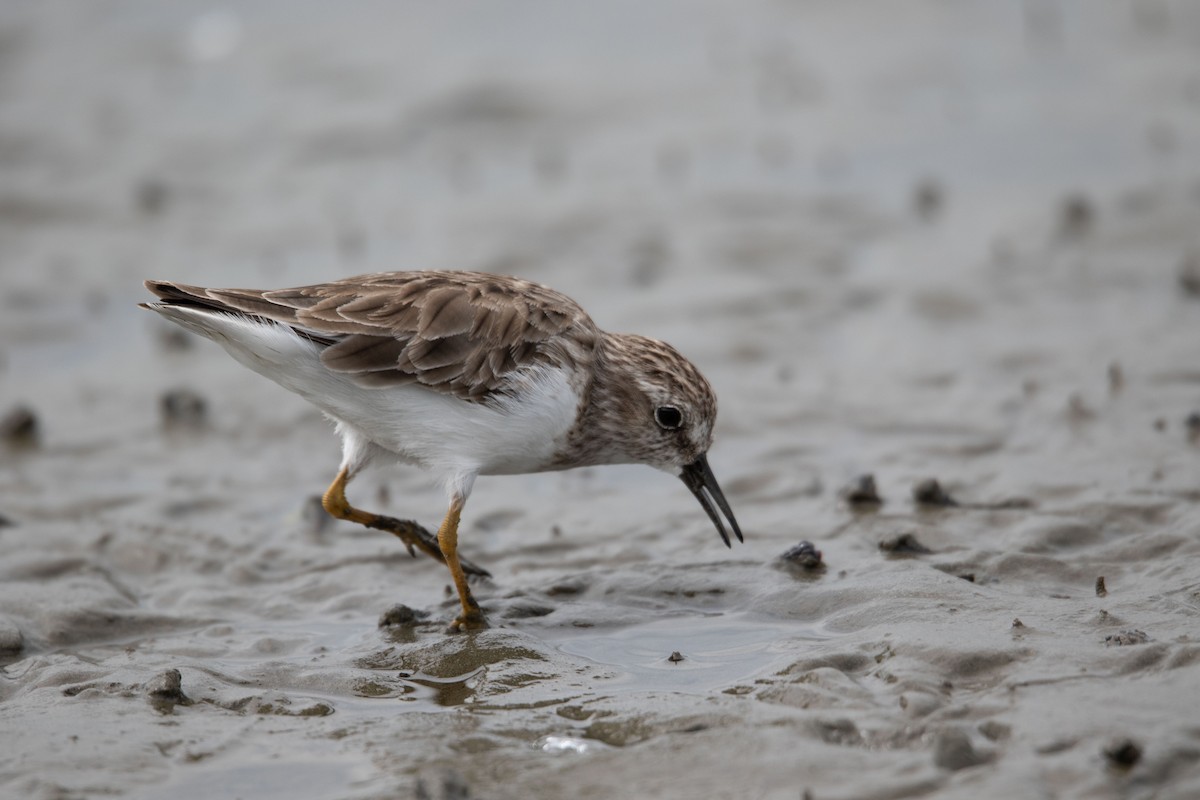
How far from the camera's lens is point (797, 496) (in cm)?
862

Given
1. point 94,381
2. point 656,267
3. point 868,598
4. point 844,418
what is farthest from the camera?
point 656,267

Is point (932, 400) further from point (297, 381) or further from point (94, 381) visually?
point (94, 381)

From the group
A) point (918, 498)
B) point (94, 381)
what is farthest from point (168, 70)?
point (918, 498)

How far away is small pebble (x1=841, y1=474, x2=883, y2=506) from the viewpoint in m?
8.25

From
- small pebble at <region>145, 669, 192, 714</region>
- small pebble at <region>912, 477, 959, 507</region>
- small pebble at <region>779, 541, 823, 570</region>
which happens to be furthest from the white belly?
small pebble at <region>912, 477, 959, 507</region>

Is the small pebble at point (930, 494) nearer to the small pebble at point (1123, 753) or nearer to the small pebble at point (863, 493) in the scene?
the small pebble at point (863, 493)

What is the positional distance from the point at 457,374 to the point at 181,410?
3.75 metres

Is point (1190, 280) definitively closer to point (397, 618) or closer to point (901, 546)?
point (901, 546)

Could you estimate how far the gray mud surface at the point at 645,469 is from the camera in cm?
569

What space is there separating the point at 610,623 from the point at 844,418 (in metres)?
3.28

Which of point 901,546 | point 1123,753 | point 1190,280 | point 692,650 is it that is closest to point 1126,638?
→ point 1123,753

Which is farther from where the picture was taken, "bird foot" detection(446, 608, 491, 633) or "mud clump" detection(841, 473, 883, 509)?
"mud clump" detection(841, 473, 883, 509)

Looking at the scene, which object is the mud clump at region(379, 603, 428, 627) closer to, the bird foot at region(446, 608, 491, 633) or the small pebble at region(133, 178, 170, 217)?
the bird foot at region(446, 608, 491, 633)

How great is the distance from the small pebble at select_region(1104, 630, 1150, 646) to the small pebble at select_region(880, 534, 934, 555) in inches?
61.1
